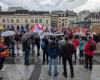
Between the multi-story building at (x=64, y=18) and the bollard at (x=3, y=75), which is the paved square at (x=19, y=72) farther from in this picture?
the multi-story building at (x=64, y=18)

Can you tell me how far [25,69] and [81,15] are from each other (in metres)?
167

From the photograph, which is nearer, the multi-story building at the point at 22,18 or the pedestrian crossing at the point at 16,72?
the pedestrian crossing at the point at 16,72

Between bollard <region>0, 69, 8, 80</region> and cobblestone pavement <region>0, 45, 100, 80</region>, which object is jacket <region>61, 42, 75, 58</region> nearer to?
cobblestone pavement <region>0, 45, 100, 80</region>

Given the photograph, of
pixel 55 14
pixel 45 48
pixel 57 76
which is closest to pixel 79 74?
pixel 57 76

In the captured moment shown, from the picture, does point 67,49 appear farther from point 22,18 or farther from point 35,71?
point 22,18

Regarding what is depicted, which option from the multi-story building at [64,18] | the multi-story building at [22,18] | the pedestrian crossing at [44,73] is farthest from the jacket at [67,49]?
the multi-story building at [64,18]

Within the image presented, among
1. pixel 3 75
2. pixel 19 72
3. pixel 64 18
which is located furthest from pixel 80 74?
pixel 64 18

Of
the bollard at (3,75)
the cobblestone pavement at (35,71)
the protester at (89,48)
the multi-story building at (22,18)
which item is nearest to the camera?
the bollard at (3,75)

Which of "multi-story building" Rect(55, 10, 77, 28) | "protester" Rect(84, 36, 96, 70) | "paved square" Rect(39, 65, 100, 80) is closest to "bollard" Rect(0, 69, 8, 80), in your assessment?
"paved square" Rect(39, 65, 100, 80)

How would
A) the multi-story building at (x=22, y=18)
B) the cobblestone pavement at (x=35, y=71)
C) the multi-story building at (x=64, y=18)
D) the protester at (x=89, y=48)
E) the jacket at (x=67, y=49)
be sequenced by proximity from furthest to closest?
the multi-story building at (x=64, y=18)
the multi-story building at (x=22, y=18)
the protester at (x=89, y=48)
the cobblestone pavement at (x=35, y=71)
the jacket at (x=67, y=49)

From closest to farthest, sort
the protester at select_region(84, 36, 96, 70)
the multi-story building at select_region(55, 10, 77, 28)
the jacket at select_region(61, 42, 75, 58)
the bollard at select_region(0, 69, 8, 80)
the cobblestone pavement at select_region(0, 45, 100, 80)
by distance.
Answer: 1. the bollard at select_region(0, 69, 8, 80)
2. the jacket at select_region(61, 42, 75, 58)
3. the cobblestone pavement at select_region(0, 45, 100, 80)
4. the protester at select_region(84, 36, 96, 70)
5. the multi-story building at select_region(55, 10, 77, 28)

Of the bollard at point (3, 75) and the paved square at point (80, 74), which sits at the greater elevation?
the bollard at point (3, 75)

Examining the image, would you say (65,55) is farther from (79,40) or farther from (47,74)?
(79,40)

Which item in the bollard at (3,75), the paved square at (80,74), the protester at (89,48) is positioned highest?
the protester at (89,48)
